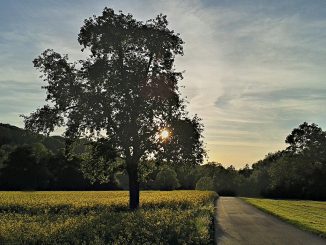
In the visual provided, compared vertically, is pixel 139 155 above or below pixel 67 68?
below

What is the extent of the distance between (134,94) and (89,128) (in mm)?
4321

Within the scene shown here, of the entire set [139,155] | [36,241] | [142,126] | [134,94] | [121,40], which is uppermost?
[121,40]

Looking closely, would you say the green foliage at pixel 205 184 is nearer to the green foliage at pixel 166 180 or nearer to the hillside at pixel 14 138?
the green foliage at pixel 166 180

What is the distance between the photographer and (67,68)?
113 feet

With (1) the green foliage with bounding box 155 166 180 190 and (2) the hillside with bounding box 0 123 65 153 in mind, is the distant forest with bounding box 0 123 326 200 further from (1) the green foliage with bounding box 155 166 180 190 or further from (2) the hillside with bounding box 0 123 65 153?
(2) the hillside with bounding box 0 123 65 153

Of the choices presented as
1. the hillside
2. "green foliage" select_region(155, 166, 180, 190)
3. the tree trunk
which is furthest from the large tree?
the hillside

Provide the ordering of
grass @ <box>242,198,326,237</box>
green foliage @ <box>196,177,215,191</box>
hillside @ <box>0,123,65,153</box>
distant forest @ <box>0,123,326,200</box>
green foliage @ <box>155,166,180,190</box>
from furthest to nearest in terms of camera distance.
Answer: hillside @ <box>0,123,65,153</box> < green foliage @ <box>196,177,215,191</box> < green foliage @ <box>155,166,180,190</box> < distant forest @ <box>0,123,326,200</box> < grass @ <box>242,198,326,237</box>

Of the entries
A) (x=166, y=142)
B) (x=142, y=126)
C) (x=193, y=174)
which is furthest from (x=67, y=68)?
(x=193, y=174)

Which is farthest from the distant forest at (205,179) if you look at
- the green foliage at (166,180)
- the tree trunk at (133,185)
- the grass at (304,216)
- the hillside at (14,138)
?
the tree trunk at (133,185)

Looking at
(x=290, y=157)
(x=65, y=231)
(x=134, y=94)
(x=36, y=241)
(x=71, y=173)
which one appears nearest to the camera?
(x=36, y=241)

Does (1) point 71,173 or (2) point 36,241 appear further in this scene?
(1) point 71,173

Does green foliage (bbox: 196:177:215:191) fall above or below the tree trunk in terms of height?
above

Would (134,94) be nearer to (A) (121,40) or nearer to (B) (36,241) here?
(A) (121,40)

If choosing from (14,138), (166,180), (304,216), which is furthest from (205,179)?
(304,216)
